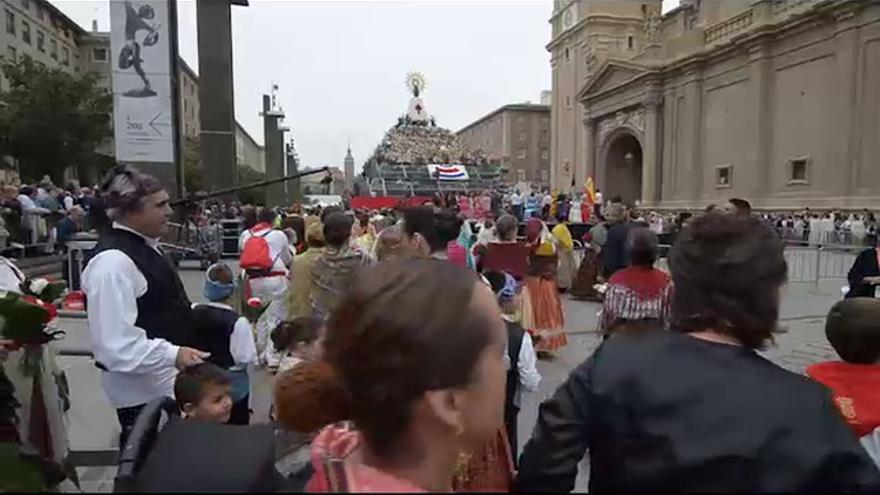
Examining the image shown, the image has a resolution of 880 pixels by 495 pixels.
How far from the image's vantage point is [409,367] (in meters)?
0.99

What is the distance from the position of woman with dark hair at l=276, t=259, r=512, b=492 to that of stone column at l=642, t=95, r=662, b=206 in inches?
1573

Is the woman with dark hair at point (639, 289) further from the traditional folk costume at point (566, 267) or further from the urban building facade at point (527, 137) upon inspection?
the urban building facade at point (527, 137)

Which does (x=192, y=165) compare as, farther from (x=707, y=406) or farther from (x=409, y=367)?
(x=409, y=367)

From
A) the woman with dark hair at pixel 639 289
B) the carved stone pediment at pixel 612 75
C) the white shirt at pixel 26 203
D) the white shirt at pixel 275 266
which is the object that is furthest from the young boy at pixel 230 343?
the carved stone pediment at pixel 612 75

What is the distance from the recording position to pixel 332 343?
3.47 ft

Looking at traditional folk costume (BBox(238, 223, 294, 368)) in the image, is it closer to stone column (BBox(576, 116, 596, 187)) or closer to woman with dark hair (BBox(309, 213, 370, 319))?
woman with dark hair (BBox(309, 213, 370, 319))

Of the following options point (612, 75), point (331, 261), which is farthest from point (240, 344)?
point (612, 75)

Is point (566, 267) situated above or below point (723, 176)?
below

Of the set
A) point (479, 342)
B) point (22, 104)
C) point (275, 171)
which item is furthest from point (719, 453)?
point (22, 104)

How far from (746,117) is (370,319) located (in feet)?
114

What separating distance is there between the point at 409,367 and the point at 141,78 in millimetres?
9155

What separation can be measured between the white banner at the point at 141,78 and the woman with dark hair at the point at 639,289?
6982mm

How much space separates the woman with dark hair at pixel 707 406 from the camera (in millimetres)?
1355

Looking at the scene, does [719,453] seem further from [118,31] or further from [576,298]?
[576,298]
